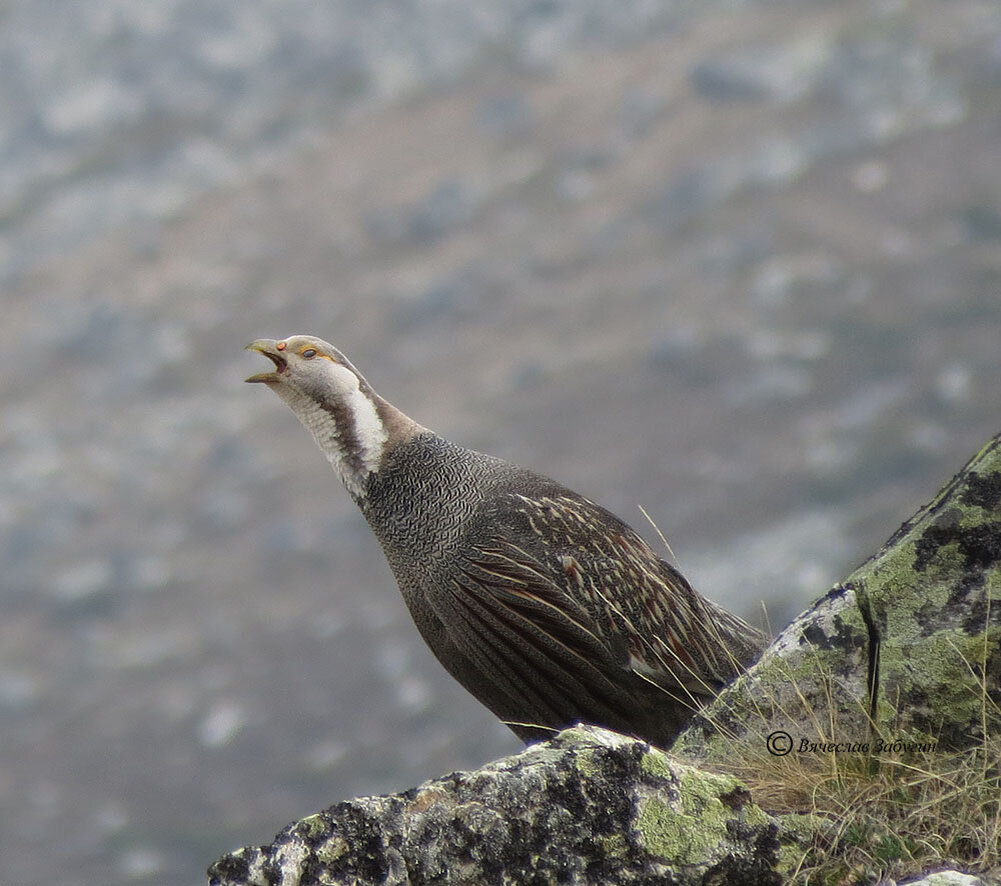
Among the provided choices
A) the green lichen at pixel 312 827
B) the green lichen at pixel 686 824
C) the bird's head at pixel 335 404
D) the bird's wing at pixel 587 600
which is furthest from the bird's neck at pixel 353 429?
the green lichen at pixel 312 827

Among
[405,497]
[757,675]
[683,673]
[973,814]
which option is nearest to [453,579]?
[405,497]

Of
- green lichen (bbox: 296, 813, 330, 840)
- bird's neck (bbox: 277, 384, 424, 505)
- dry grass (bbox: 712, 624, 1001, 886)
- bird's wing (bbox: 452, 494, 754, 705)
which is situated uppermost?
bird's neck (bbox: 277, 384, 424, 505)

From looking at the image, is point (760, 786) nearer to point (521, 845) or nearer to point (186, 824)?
point (521, 845)

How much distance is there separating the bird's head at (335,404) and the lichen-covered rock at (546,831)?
187 inches

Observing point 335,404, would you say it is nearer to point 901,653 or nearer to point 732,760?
point 732,760

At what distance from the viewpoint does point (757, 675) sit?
7176mm

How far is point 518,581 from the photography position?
31.5ft

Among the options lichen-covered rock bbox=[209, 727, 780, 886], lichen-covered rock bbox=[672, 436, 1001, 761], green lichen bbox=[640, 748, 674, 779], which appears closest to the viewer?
lichen-covered rock bbox=[209, 727, 780, 886]

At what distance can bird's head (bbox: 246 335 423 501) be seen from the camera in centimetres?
1056

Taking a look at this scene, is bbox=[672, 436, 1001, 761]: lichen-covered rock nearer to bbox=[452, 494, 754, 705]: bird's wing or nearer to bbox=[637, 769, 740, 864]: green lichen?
bbox=[637, 769, 740, 864]: green lichen

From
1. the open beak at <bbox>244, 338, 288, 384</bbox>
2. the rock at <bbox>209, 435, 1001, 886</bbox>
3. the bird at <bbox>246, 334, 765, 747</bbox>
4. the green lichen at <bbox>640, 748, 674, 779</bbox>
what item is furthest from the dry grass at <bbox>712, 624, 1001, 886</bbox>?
the open beak at <bbox>244, 338, 288, 384</bbox>

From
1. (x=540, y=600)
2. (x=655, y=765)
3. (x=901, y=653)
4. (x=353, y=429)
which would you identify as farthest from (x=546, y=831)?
(x=353, y=429)

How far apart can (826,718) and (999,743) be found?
32.0 inches

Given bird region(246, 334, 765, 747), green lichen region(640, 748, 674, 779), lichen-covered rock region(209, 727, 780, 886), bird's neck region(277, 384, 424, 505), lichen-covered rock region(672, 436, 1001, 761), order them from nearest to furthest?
lichen-covered rock region(209, 727, 780, 886)
green lichen region(640, 748, 674, 779)
lichen-covered rock region(672, 436, 1001, 761)
bird region(246, 334, 765, 747)
bird's neck region(277, 384, 424, 505)
